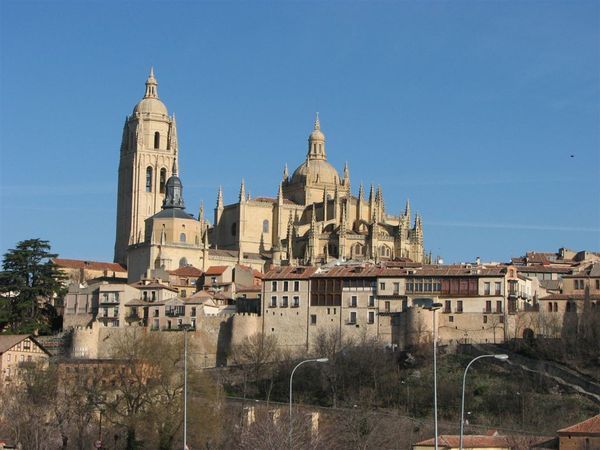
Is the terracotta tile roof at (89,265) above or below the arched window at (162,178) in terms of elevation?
below

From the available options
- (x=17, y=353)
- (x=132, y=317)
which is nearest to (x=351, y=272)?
(x=132, y=317)

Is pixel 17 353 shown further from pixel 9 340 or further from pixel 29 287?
pixel 29 287

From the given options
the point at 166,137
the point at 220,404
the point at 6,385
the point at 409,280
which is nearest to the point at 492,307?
the point at 409,280

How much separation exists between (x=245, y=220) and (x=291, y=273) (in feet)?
112

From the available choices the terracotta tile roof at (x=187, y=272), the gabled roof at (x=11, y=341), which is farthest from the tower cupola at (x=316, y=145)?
the gabled roof at (x=11, y=341)

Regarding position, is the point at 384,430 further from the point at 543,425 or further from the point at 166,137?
the point at 166,137

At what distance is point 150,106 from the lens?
16012cm

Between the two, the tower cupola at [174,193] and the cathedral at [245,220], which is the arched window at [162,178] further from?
the tower cupola at [174,193]

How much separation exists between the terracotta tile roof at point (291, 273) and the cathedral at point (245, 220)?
16201 millimetres

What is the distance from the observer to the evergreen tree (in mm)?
113375

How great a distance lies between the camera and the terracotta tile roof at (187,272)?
403 ft

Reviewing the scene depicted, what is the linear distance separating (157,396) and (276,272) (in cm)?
3098

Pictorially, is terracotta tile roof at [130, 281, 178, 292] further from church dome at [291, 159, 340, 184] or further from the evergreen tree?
church dome at [291, 159, 340, 184]

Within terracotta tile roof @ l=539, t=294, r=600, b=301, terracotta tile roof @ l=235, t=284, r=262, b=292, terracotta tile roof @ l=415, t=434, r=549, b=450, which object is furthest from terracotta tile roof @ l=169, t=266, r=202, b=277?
terracotta tile roof @ l=415, t=434, r=549, b=450
